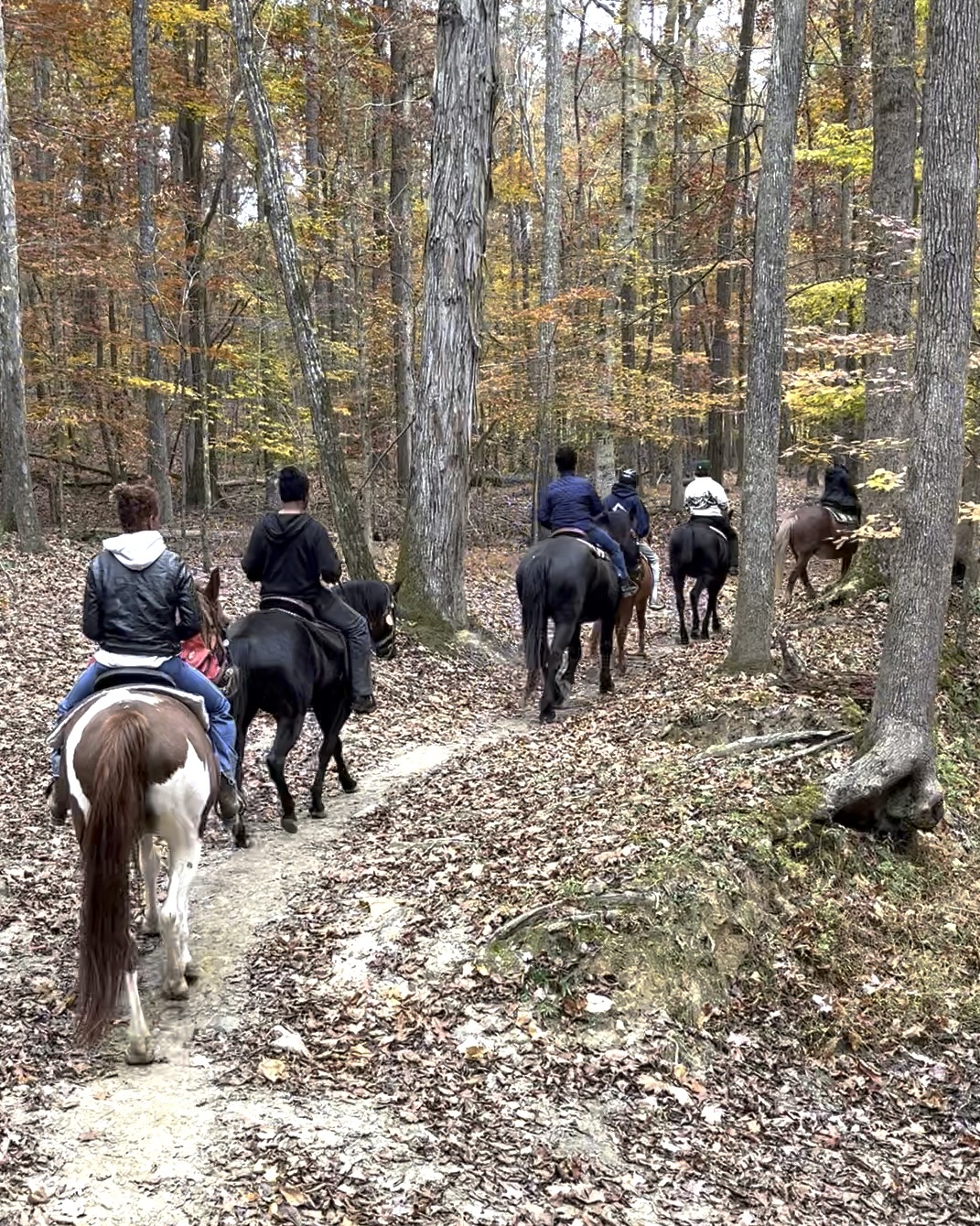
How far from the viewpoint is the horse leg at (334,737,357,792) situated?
8.75 meters

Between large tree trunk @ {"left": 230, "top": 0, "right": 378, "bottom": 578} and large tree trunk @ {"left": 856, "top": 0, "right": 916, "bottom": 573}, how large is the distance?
23.0 ft

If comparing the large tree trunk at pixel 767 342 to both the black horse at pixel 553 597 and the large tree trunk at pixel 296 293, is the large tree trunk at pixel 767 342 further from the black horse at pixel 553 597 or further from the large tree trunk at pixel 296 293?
the large tree trunk at pixel 296 293

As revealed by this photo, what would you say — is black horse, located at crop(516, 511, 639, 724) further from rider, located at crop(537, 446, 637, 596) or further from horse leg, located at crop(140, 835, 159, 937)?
horse leg, located at crop(140, 835, 159, 937)

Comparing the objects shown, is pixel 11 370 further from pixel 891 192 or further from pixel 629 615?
pixel 891 192

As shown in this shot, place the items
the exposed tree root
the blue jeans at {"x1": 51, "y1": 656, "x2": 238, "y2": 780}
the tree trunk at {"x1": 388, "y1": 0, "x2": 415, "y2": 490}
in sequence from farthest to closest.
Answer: the tree trunk at {"x1": 388, "y1": 0, "x2": 415, "y2": 490} → the exposed tree root → the blue jeans at {"x1": 51, "y1": 656, "x2": 238, "y2": 780}

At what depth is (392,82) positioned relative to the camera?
1980cm

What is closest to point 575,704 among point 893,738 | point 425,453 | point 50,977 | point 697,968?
point 425,453

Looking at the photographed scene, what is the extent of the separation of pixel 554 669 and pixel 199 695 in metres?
6.02

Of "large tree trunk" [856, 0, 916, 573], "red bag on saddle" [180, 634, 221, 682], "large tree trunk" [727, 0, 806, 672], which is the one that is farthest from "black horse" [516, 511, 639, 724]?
"red bag on saddle" [180, 634, 221, 682]

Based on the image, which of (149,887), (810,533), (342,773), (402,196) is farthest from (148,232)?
(149,887)

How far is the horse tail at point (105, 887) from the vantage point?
4.57 metres

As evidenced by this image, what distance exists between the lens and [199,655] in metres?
6.27

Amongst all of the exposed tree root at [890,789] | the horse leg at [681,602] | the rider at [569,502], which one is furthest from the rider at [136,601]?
the horse leg at [681,602]

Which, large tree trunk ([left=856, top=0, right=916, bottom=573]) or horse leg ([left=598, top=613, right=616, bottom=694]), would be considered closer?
horse leg ([left=598, top=613, right=616, bottom=694])
